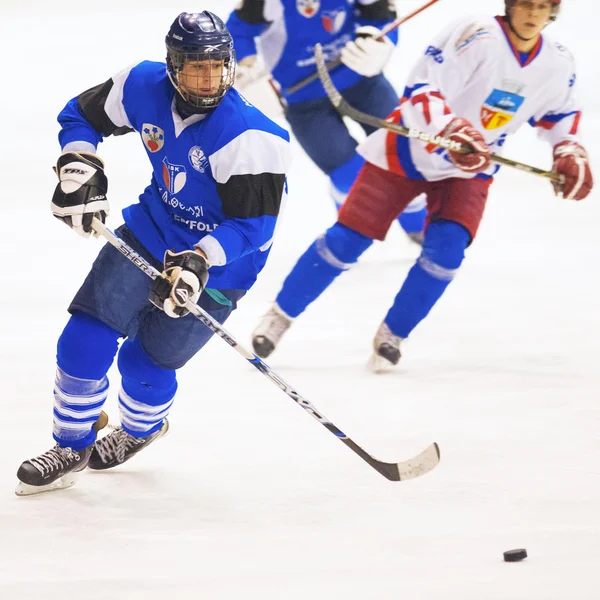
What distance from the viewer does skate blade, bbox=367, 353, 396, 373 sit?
3.42m

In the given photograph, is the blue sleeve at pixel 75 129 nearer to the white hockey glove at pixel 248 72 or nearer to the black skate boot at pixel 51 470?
the black skate boot at pixel 51 470

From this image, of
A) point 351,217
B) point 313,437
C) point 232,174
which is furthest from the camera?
point 351,217

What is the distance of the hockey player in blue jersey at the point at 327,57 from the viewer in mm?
4152

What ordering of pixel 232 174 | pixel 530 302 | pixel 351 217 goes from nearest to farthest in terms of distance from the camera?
pixel 232 174, pixel 351 217, pixel 530 302

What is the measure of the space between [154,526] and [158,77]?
91cm

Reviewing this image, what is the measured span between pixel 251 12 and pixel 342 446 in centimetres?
189

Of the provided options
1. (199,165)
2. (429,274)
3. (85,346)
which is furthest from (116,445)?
(429,274)

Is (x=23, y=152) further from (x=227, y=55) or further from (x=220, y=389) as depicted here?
(x=227, y=55)

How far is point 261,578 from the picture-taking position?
2.13 meters

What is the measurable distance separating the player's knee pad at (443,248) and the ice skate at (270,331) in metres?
0.47

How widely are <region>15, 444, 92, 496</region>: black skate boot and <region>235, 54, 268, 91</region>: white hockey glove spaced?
2.10 metres

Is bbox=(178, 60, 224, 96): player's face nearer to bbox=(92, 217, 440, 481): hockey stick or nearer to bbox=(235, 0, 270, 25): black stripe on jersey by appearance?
bbox=(92, 217, 440, 481): hockey stick

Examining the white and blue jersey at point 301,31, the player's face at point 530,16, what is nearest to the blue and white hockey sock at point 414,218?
the white and blue jersey at point 301,31

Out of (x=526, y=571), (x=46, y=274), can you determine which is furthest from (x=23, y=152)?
(x=526, y=571)
